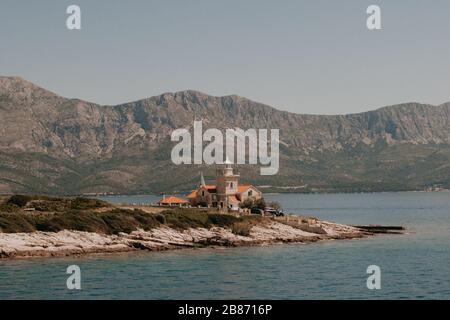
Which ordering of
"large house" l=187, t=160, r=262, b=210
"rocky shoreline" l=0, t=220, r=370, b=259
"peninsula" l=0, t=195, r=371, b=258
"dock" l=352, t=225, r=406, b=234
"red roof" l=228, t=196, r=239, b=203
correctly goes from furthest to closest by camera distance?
"dock" l=352, t=225, r=406, b=234 → "red roof" l=228, t=196, r=239, b=203 → "large house" l=187, t=160, r=262, b=210 → "peninsula" l=0, t=195, r=371, b=258 → "rocky shoreline" l=0, t=220, r=370, b=259

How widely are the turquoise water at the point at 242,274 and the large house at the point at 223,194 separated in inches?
1352

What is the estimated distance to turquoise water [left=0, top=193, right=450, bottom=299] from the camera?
6769cm

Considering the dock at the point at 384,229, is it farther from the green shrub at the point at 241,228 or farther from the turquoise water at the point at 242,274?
the green shrub at the point at 241,228

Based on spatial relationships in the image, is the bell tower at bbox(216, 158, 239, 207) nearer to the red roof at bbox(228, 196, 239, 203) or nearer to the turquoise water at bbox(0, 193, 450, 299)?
the red roof at bbox(228, 196, 239, 203)

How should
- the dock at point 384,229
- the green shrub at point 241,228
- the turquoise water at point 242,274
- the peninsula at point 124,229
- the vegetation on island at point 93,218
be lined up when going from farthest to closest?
1. the dock at point 384,229
2. the green shrub at point 241,228
3. the vegetation on island at point 93,218
4. the peninsula at point 124,229
5. the turquoise water at point 242,274

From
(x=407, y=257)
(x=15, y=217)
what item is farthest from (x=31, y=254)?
(x=407, y=257)

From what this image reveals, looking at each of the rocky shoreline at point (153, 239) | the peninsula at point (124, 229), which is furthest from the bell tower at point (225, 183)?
the rocky shoreline at point (153, 239)

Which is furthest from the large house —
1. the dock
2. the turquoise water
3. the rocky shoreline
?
the turquoise water

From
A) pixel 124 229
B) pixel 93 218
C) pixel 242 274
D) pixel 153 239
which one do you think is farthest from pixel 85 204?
pixel 242 274

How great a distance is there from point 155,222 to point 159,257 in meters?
21.5

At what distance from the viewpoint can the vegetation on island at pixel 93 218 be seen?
4072 inches

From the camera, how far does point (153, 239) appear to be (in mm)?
108875

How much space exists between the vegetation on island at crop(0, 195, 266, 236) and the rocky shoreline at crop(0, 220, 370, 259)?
4.87 feet
